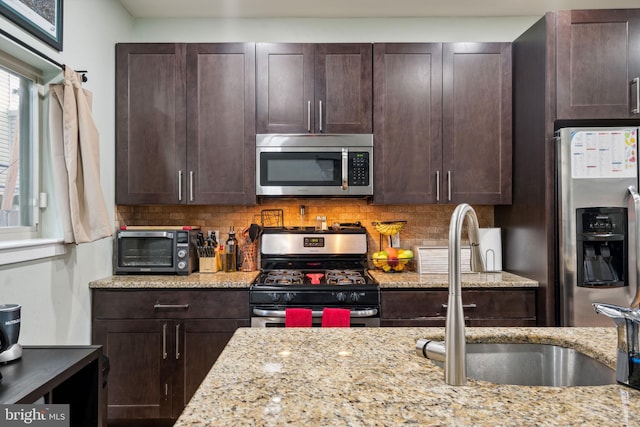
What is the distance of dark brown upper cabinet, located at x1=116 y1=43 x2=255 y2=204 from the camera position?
9.26 ft

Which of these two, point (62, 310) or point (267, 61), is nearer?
point (62, 310)

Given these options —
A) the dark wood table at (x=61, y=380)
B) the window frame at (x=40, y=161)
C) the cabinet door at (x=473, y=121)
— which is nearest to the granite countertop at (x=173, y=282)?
the window frame at (x=40, y=161)

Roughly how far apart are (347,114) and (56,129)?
67.8 inches

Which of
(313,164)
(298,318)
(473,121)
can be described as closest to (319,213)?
(313,164)

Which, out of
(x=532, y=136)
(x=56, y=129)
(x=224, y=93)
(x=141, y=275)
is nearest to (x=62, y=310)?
(x=141, y=275)

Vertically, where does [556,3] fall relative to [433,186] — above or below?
above

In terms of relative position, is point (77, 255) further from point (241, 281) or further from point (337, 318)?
point (337, 318)

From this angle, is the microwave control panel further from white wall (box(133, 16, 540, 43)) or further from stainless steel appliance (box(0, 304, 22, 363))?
stainless steel appliance (box(0, 304, 22, 363))

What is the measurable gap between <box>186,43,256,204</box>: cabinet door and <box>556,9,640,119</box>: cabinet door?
195cm

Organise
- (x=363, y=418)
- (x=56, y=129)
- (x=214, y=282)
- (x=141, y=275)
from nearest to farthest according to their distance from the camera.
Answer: (x=363, y=418) < (x=56, y=129) < (x=214, y=282) < (x=141, y=275)

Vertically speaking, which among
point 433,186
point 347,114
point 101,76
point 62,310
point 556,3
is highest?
point 556,3

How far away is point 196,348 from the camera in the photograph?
8.20 feet

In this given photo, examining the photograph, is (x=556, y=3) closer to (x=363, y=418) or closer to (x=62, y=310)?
(x=363, y=418)

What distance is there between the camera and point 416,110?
2.83m
